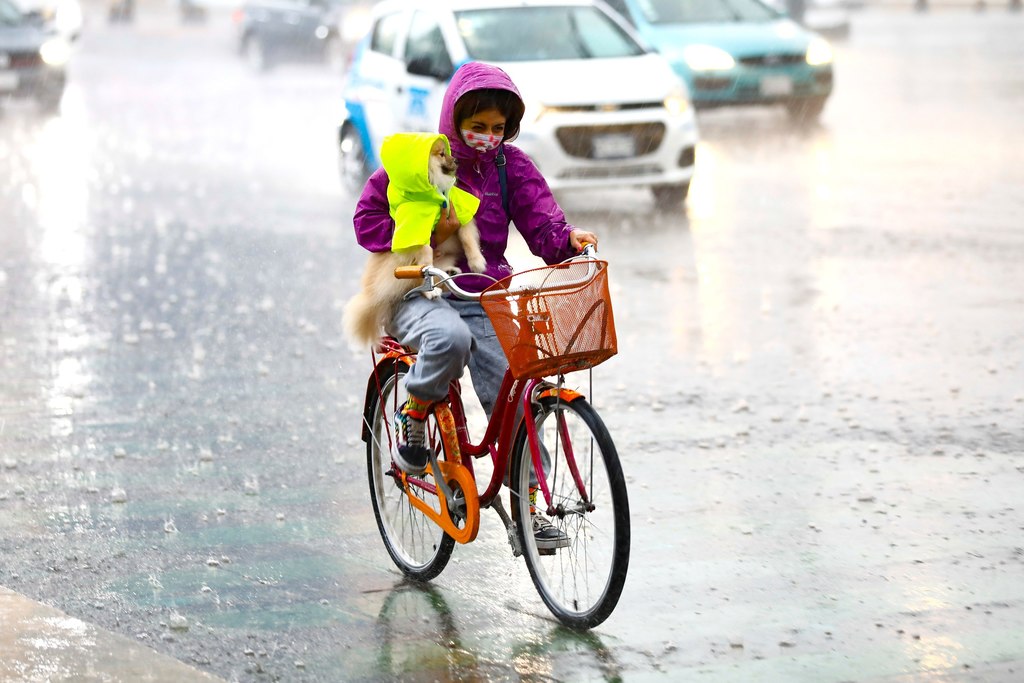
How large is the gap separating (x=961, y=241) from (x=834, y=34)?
2799cm

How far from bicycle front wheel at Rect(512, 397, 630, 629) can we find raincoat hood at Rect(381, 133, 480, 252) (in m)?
0.64

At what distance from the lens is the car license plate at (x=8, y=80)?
2461 cm

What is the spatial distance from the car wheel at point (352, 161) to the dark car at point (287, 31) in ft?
61.9

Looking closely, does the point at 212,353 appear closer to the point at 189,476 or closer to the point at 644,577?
the point at 189,476

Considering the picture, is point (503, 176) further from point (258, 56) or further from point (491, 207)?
point (258, 56)

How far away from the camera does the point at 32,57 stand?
952 inches

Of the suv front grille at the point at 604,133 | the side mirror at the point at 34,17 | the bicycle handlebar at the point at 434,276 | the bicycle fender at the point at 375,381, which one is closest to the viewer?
the bicycle handlebar at the point at 434,276

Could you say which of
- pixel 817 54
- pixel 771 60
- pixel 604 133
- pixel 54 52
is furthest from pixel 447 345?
pixel 54 52

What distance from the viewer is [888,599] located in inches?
202

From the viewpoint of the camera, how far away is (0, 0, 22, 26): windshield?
80.5 ft

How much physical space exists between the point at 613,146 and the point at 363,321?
341 inches

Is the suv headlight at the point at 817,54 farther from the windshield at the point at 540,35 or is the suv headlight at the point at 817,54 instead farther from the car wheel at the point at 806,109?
the windshield at the point at 540,35

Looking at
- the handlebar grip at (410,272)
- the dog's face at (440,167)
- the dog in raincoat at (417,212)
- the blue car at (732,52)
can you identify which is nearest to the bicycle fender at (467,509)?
the dog in raincoat at (417,212)

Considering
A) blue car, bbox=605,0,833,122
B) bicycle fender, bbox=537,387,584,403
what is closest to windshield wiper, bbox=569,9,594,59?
blue car, bbox=605,0,833,122
